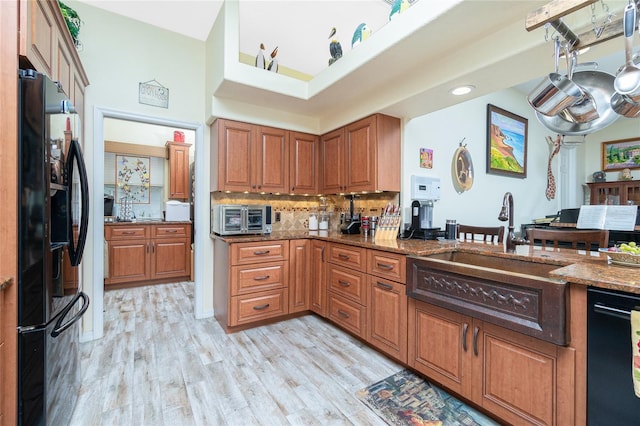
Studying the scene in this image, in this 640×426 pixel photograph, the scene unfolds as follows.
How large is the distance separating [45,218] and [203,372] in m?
1.44

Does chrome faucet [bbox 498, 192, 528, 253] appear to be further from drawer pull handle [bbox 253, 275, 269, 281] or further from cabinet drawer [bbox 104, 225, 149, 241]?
cabinet drawer [bbox 104, 225, 149, 241]

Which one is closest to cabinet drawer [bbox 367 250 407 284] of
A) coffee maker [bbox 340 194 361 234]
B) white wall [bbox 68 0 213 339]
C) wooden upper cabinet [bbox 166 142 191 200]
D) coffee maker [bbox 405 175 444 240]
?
coffee maker [bbox 405 175 444 240]

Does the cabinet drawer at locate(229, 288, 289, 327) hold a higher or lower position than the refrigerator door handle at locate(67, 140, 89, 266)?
lower

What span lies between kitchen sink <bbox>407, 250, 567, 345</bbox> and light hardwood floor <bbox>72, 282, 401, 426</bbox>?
0.78 meters

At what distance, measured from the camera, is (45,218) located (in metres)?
1.21

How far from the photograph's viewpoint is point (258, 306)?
2.81 meters

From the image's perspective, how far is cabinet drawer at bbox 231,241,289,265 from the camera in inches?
107

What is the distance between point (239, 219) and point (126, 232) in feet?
7.40

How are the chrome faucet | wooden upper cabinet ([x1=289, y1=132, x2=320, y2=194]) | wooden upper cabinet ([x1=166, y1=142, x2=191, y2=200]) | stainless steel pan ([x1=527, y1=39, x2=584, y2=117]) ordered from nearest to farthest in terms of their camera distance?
stainless steel pan ([x1=527, y1=39, x2=584, y2=117]) < the chrome faucet < wooden upper cabinet ([x1=289, y1=132, x2=320, y2=194]) < wooden upper cabinet ([x1=166, y1=142, x2=191, y2=200])

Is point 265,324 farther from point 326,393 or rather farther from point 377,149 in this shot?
point 377,149

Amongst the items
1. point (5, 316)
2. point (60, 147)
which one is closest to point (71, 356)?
point (5, 316)

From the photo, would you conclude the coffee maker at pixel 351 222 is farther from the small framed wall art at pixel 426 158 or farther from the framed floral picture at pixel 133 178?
the framed floral picture at pixel 133 178

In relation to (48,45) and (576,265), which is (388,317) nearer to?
(576,265)

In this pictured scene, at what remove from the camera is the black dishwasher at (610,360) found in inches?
42.1
